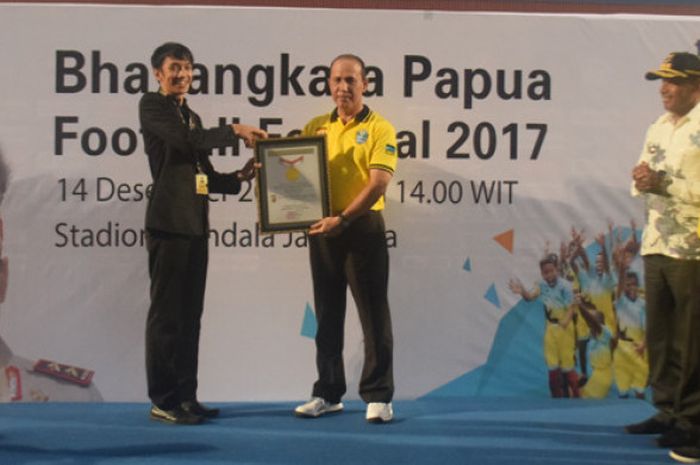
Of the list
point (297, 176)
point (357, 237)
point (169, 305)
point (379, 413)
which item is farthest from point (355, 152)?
point (379, 413)

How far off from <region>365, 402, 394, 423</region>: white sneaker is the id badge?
4.40 ft

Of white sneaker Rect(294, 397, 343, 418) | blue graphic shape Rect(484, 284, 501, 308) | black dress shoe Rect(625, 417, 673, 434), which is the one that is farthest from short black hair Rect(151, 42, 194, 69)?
black dress shoe Rect(625, 417, 673, 434)

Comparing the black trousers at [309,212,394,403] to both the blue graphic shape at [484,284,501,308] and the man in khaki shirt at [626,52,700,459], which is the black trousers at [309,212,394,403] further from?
the man in khaki shirt at [626,52,700,459]

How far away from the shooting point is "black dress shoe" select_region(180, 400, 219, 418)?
433 centimetres

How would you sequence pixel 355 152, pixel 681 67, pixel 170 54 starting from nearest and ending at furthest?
pixel 681 67 < pixel 170 54 < pixel 355 152

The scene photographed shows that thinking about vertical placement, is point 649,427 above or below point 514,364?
below

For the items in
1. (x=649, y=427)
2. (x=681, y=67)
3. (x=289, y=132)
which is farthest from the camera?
(x=289, y=132)

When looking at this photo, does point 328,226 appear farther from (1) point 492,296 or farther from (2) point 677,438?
(2) point 677,438

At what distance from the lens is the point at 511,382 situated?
4898mm

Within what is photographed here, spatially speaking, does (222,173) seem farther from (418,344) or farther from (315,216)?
(418,344)

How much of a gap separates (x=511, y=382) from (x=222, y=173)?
2001 millimetres

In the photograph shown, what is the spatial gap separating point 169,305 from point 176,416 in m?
0.54

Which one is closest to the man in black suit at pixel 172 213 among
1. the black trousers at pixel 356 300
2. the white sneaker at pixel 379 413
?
the black trousers at pixel 356 300

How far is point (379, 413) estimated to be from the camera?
424 centimetres
